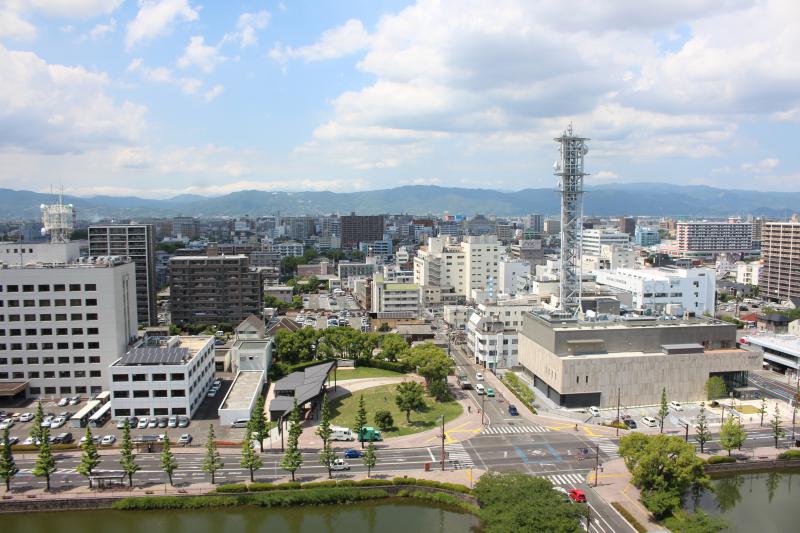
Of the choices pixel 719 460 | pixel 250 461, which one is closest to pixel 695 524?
pixel 719 460

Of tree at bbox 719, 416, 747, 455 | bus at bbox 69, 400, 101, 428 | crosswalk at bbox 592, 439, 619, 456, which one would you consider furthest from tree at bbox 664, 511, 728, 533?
bus at bbox 69, 400, 101, 428

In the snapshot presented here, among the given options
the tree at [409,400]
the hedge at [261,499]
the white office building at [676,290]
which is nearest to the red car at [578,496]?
the hedge at [261,499]

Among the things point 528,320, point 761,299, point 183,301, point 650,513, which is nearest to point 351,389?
point 528,320

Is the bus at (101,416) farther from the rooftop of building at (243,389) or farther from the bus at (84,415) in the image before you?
the rooftop of building at (243,389)

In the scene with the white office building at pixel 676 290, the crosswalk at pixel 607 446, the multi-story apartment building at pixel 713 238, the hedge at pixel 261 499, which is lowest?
the hedge at pixel 261 499

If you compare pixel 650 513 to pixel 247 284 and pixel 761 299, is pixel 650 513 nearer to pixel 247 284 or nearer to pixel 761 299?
pixel 247 284

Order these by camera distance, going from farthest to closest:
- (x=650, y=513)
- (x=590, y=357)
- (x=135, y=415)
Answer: (x=590, y=357) < (x=135, y=415) < (x=650, y=513)

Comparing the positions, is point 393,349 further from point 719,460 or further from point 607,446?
point 719,460
